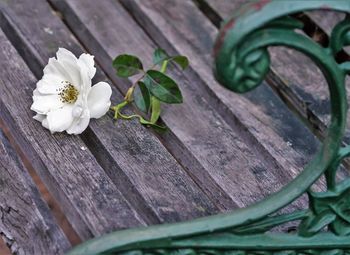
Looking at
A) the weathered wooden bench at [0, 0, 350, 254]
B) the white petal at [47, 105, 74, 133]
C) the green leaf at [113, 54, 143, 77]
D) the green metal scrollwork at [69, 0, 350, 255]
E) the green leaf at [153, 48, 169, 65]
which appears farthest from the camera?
the green leaf at [153, 48, 169, 65]

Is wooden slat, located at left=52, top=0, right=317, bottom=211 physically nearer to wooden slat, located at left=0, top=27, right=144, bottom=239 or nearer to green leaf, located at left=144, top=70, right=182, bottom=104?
green leaf, located at left=144, top=70, right=182, bottom=104

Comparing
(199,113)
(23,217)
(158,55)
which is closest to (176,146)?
(199,113)

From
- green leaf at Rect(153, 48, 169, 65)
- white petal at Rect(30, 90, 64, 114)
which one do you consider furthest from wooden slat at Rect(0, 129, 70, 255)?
green leaf at Rect(153, 48, 169, 65)

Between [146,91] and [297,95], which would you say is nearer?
[146,91]

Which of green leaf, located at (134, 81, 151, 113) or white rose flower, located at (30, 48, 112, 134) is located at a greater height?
green leaf, located at (134, 81, 151, 113)

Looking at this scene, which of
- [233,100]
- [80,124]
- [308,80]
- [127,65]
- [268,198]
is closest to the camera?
[268,198]

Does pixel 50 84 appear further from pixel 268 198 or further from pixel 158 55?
pixel 268 198

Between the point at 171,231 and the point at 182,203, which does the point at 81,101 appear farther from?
the point at 171,231
